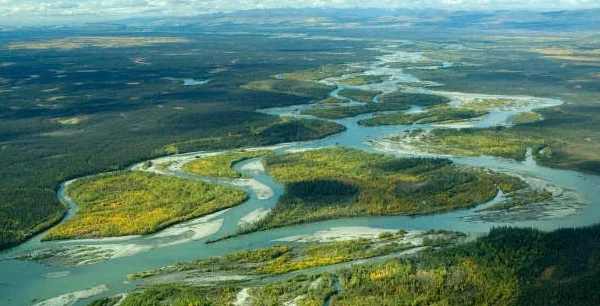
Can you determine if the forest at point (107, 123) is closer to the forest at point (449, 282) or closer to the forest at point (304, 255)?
the forest at point (304, 255)

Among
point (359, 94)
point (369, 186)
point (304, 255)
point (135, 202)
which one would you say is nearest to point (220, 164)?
point (135, 202)

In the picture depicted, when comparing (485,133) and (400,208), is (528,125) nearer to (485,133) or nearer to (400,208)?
(485,133)

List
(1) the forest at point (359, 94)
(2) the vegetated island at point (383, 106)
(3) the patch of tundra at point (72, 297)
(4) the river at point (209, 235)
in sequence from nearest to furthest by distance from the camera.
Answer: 1. (3) the patch of tundra at point (72, 297)
2. (4) the river at point (209, 235)
3. (2) the vegetated island at point (383, 106)
4. (1) the forest at point (359, 94)

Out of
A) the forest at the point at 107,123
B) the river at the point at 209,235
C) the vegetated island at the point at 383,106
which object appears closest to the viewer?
the river at the point at 209,235

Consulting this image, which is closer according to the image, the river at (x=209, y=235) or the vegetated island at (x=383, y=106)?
the river at (x=209, y=235)

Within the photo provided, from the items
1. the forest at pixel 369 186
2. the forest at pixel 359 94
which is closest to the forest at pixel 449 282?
the forest at pixel 369 186
